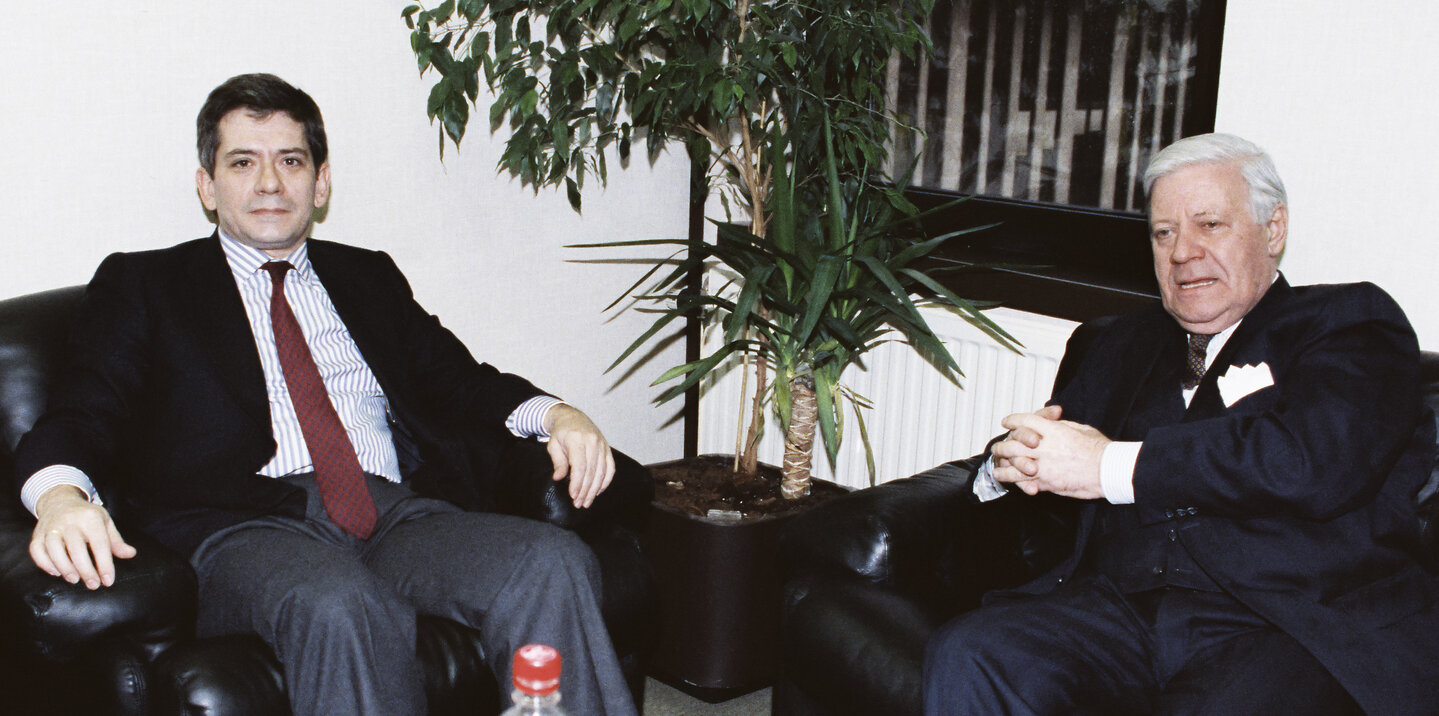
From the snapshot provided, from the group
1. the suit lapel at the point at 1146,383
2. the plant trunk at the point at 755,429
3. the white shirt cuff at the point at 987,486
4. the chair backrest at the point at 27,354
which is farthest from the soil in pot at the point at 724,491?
the chair backrest at the point at 27,354

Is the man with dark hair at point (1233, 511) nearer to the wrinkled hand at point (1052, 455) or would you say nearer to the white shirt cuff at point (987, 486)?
the wrinkled hand at point (1052, 455)

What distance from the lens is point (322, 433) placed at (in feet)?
6.51

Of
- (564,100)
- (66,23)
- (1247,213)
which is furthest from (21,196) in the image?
(1247,213)

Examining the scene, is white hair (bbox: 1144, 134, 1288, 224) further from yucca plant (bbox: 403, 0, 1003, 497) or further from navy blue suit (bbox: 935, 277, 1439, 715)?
yucca plant (bbox: 403, 0, 1003, 497)

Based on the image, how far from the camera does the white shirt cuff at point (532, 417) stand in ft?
7.17

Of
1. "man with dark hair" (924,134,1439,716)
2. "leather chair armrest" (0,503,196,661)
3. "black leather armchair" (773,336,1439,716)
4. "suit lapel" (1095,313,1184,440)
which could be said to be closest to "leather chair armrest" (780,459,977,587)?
"black leather armchair" (773,336,1439,716)

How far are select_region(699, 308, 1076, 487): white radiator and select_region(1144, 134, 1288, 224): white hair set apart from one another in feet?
2.44

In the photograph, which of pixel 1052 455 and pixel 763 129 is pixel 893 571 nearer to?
pixel 1052 455

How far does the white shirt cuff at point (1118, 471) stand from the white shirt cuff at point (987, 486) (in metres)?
0.29

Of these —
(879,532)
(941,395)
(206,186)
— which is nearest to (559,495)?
(879,532)

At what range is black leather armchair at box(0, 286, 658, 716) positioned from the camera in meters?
1.53

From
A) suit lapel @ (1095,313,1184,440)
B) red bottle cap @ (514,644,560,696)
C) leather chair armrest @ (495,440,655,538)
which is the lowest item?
leather chair armrest @ (495,440,655,538)

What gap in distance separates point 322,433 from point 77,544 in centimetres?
47

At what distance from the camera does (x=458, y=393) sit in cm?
227
